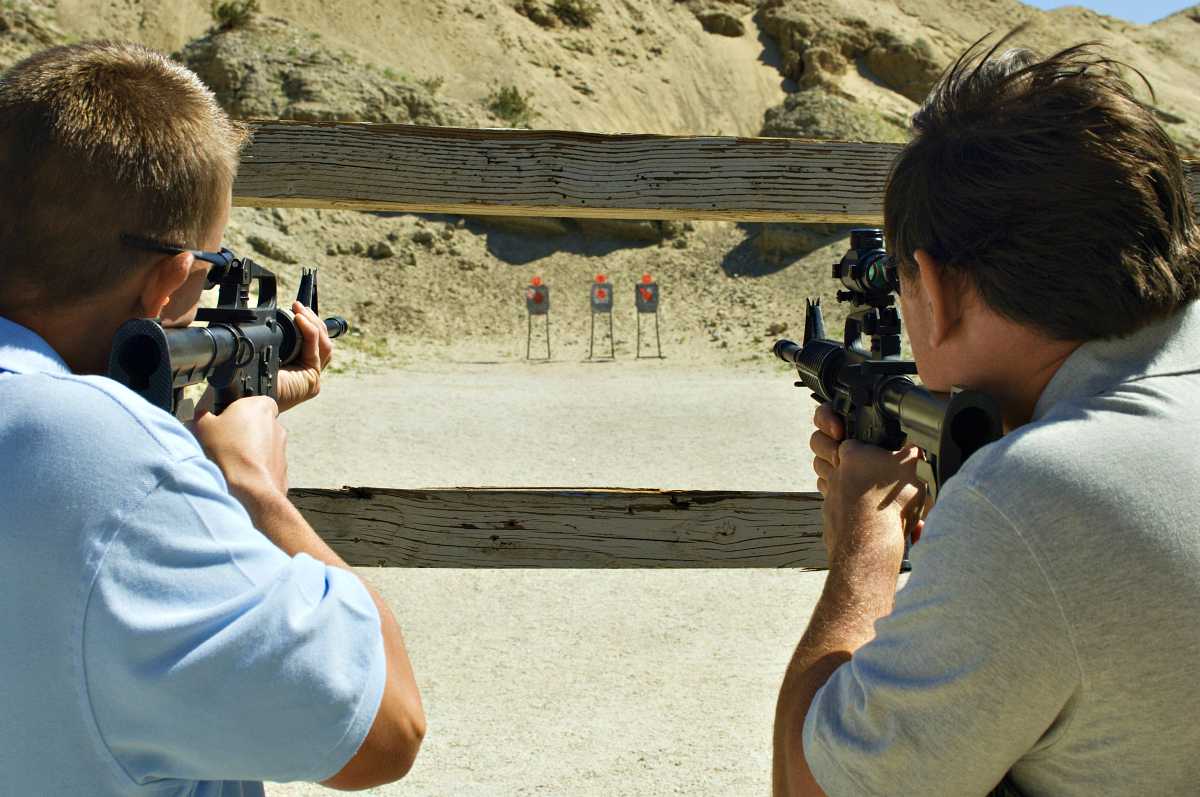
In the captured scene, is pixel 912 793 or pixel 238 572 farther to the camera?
pixel 912 793

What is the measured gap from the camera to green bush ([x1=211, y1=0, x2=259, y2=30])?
24922 millimetres

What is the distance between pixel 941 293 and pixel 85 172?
922mm

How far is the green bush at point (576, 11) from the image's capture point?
31875 mm

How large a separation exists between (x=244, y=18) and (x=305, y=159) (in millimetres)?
25537

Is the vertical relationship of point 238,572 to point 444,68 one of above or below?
above

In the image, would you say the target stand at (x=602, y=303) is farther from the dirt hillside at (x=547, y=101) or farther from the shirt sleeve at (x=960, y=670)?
the shirt sleeve at (x=960, y=670)

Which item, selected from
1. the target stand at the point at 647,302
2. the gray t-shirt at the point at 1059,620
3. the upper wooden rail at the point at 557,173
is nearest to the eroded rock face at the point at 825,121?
the target stand at the point at 647,302

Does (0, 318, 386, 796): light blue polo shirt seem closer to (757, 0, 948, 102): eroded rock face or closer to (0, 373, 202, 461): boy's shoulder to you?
(0, 373, 202, 461): boy's shoulder

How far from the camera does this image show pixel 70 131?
3.22ft

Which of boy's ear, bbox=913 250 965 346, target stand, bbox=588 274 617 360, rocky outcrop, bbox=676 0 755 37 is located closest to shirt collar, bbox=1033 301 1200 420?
boy's ear, bbox=913 250 965 346

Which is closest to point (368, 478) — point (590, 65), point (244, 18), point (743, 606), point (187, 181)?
point (743, 606)

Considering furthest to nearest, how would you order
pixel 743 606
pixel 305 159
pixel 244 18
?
pixel 244 18
pixel 743 606
pixel 305 159

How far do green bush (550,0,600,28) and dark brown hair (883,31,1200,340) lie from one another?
108ft

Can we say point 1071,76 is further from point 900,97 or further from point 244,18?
point 900,97
